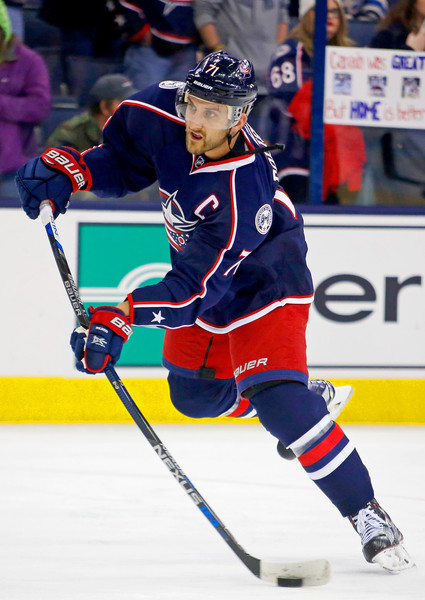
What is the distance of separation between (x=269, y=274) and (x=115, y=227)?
163 centimetres

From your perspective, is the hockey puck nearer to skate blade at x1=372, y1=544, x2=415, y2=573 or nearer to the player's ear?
skate blade at x1=372, y1=544, x2=415, y2=573

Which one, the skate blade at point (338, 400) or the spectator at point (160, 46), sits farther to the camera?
the spectator at point (160, 46)

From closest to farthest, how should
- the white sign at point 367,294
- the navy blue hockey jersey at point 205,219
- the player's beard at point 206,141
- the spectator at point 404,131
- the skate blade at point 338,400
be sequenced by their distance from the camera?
the navy blue hockey jersey at point 205,219 → the player's beard at point 206,141 → the skate blade at point 338,400 → the white sign at point 367,294 → the spectator at point 404,131

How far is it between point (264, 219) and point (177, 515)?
92 cm

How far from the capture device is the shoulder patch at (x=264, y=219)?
2111 millimetres

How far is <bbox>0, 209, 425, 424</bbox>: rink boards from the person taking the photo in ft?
12.5

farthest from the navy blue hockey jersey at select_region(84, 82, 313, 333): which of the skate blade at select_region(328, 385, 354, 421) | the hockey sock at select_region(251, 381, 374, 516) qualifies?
the skate blade at select_region(328, 385, 354, 421)

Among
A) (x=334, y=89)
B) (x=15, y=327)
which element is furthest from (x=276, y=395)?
(x=334, y=89)

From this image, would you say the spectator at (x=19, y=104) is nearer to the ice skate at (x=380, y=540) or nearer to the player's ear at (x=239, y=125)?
the player's ear at (x=239, y=125)

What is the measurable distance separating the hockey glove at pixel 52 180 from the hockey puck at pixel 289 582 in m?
0.99

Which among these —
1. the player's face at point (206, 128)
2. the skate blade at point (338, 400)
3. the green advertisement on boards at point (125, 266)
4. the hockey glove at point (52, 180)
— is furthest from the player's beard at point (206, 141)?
the green advertisement on boards at point (125, 266)

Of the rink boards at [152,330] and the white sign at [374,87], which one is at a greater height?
the white sign at [374,87]

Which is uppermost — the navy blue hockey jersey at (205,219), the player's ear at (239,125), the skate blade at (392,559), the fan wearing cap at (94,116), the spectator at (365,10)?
the player's ear at (239,125)

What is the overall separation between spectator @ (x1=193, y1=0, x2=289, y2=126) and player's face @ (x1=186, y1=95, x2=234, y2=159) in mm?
1882
